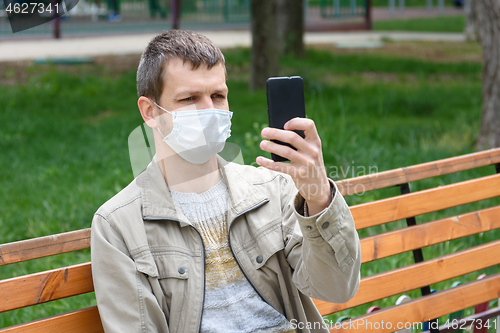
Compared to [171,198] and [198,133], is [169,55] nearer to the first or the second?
[198,133]

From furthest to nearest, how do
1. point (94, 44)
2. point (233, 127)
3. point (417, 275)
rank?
point (94, 44) < point (233, 127) < point (417, 275)

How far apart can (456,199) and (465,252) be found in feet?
0.88

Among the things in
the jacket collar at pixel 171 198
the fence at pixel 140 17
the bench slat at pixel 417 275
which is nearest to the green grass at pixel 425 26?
the fence at pixel 140 17

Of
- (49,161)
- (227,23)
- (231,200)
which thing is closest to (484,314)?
(231,200)

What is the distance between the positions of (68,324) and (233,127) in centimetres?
476

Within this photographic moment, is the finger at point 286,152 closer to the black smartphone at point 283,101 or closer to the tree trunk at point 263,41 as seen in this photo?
the black smartphone at point 283,101

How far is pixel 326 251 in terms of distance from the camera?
168 centimetres

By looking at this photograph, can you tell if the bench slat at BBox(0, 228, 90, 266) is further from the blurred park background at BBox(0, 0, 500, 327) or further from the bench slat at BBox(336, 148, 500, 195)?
the blurred park background at BBox(0, 0, 500, 327)

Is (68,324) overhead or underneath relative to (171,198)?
underneath

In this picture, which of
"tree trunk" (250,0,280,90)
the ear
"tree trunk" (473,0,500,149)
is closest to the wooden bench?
the ear

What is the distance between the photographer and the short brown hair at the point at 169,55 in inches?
75.2

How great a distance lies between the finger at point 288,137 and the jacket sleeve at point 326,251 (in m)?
0.19

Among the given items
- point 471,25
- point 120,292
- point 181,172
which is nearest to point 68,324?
point 120,292

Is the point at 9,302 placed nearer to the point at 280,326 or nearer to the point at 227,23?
the point at 280,326
